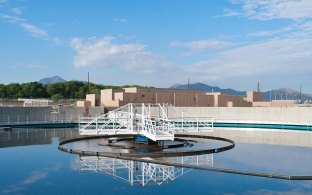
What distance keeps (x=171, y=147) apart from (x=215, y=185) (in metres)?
6.11

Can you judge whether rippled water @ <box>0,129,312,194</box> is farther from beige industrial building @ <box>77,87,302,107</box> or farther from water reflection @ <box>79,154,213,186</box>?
beige industrial building @ <box>77,87,302,107</box>

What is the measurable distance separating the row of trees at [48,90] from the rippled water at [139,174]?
1932 inches

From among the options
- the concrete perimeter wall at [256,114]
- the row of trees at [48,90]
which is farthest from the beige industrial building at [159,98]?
the row of trees at [48,90]

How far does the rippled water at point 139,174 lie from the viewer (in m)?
8.95

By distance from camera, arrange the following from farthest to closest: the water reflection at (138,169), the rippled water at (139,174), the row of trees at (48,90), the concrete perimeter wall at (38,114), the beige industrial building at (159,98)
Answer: the row of trees at (48,90) < the beige industrial building at (159,98) < the concrete perimeter wall at (38,114) < the water reflection at (138,169) < the rippled water at (139,174)

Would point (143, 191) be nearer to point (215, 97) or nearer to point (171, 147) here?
point (171, 147)

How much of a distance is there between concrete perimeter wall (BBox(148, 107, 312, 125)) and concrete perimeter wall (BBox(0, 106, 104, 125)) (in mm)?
6829

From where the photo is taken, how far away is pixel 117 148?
1539cm

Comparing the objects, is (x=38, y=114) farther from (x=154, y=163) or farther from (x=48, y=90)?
(x=48, y=90)

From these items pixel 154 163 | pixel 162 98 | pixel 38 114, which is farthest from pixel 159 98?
pixel 154 163

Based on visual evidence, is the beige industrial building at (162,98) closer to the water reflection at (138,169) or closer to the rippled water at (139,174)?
the rippled water at (139,174)

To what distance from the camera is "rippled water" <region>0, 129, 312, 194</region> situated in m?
8.95

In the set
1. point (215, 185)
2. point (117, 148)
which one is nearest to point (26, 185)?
point (215, 185)

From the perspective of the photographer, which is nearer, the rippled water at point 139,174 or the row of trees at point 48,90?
the rippled water at point 139,174
